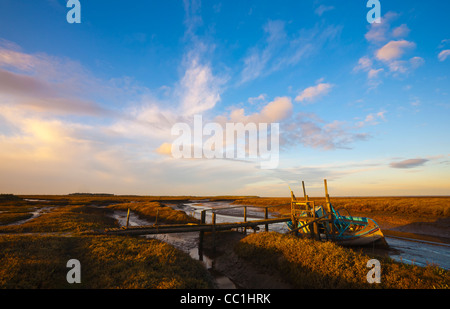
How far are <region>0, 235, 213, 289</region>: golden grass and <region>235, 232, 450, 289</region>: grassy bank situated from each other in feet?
13.8

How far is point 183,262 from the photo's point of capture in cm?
1084

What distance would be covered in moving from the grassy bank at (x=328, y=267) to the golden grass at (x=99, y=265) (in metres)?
4.22

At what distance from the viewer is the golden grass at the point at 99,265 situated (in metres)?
7.86

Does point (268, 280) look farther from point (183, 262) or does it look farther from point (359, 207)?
point (359, 207)

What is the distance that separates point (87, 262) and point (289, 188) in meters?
18.7

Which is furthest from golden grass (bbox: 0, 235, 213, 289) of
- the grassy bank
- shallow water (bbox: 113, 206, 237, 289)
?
the grassy bank

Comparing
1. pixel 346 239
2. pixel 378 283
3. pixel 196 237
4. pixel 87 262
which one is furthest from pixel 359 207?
pixel 87 262

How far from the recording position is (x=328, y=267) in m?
9.38

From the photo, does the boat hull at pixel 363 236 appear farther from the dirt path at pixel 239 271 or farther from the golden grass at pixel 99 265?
the golden grass at pixel 99 265

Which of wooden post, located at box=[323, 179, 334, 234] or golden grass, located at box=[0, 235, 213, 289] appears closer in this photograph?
golden grass, located at box=[0, 235, 213, 289]

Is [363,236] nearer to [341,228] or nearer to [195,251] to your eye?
[341,228]

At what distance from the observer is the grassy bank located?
784cm

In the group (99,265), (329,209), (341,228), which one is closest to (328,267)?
(329,209)

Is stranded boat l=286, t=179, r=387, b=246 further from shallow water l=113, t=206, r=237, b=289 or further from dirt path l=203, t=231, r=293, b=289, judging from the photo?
shallow water l=113, t=206, r=237, b=289
